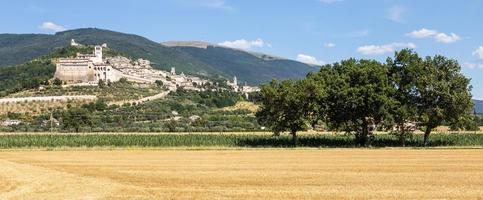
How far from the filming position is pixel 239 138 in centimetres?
9419

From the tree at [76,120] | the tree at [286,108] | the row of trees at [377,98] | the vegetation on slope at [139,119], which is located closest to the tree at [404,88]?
the row of trees at [377,98]

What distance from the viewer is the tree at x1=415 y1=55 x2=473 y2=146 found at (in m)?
83.6

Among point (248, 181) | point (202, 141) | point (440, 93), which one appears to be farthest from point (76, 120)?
point (248, 181)

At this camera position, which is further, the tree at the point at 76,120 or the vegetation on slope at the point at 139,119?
the vegetation on slope at the point at 139,119

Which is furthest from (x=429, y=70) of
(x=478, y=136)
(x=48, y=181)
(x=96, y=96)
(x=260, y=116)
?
(x=96, y=96)

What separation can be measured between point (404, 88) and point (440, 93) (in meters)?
5.05

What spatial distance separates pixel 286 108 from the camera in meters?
90.1

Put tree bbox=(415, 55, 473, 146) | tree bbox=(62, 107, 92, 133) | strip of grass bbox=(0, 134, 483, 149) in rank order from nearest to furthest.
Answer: tree bbox=(415, 55, 473, 146)
strip of grass bbox=(0, 134, 483, 149)
tree bbox=(62, 107, 92, 133)

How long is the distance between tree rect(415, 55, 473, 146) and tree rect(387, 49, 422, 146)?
0.84 m

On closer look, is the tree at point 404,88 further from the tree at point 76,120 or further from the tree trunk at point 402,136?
the tree at point 76,120

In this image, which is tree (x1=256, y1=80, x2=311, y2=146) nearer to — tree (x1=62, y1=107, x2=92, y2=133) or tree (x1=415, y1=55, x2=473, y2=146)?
tree (x1=415, y1=55, x2=473, y2=146)

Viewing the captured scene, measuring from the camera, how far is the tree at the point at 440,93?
83625mm

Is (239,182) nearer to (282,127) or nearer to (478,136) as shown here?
(282,127)

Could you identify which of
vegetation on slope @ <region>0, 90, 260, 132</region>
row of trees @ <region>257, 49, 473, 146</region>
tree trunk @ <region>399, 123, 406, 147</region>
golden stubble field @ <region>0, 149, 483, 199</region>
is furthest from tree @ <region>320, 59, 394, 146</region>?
vegetation on slope @ <region>0, 90, 260, 132</region>
